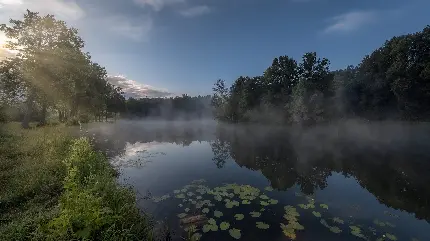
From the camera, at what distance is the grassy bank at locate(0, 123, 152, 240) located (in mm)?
7344

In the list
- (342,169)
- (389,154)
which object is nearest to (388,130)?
(389,154)

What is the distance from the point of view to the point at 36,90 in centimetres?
4341

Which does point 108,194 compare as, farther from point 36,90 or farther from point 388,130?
point 388,130

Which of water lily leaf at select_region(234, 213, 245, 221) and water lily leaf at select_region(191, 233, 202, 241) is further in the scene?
water lily leaf at select_region(234, 213, 245, 221)

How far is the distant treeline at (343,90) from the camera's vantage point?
58.3 m

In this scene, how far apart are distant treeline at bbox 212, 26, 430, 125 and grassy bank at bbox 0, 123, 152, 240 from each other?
222 ft

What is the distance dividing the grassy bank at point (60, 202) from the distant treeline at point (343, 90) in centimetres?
6768

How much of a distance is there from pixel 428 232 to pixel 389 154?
2569 centimetres

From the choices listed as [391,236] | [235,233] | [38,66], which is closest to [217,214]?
[235,233]

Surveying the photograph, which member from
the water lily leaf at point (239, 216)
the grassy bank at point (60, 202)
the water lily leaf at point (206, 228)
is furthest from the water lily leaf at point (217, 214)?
the grassy bank at point (60, 202)

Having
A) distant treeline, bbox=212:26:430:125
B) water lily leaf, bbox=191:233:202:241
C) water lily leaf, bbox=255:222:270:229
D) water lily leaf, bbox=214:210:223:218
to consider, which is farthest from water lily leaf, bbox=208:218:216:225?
distant treeline, bbox=212:26:430:125

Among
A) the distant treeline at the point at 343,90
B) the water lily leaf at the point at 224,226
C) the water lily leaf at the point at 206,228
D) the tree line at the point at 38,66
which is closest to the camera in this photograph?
the water lily leaf at the point at 206,228

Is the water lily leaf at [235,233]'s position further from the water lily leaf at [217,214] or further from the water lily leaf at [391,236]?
the water lily leaf at [391,236]

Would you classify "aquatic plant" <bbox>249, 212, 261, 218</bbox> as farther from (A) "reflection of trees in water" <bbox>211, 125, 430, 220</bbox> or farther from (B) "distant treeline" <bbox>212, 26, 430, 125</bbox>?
(B) "distant treeline" <bbox>212, 26, 430, 125</bbox>
